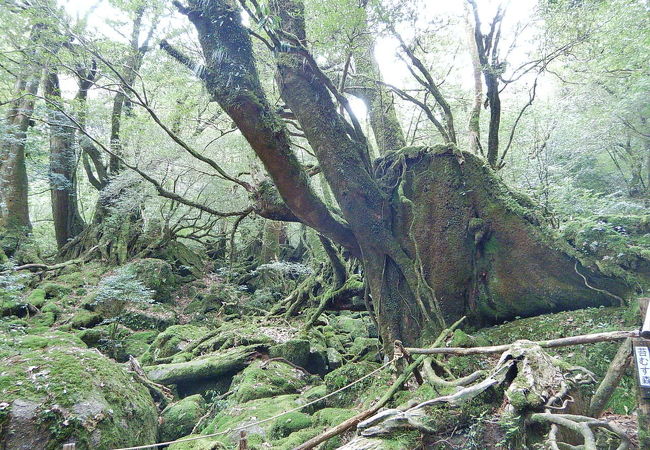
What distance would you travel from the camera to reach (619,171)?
13531 mm

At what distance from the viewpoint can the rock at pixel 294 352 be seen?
23.0 ft

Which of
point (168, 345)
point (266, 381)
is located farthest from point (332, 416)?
point (168, 345)

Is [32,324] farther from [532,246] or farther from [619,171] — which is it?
[619,171]

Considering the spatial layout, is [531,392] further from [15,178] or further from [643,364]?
[15,178]

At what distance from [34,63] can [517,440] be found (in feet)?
42.2

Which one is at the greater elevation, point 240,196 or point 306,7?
point 306,7

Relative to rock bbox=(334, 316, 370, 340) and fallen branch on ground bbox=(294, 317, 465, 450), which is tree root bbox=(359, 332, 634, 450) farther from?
rock bbox=(334, 316, 370, 340)

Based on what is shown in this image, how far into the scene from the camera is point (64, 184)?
13922 millimetres

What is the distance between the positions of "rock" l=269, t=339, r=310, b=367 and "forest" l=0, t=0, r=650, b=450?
0.03 meters

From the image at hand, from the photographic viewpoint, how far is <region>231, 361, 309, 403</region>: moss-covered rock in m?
5.59

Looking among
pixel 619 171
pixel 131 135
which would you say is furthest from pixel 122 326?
pixel 619 171

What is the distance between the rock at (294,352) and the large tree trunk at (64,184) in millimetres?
11507

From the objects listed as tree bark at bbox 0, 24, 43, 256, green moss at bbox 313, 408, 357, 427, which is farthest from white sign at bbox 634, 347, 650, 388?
tree bark at bbox 0, 24, 43, 256

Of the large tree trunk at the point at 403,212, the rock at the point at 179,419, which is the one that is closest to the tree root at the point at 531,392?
the large tree trunk at the point at 403,212
